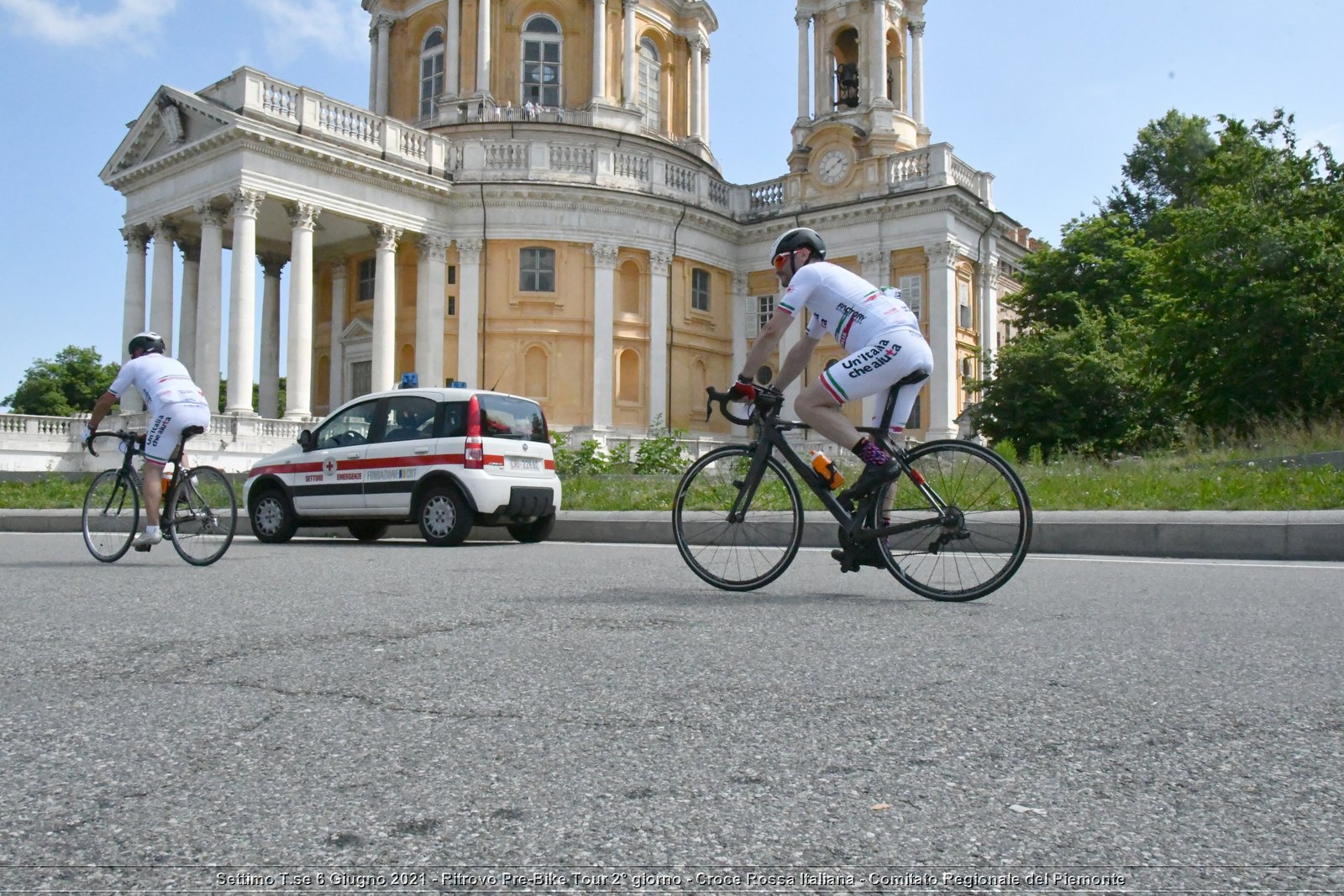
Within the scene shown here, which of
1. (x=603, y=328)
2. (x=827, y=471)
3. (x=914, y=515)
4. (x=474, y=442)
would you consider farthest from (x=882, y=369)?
(x=603, y=328)

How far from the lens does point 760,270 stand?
4509cm

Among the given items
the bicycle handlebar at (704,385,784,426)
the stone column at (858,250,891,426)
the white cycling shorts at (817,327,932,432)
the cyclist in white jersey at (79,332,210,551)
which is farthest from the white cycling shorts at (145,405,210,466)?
the stone column at (858,250,891,426)

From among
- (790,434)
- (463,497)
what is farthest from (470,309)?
(790,434)

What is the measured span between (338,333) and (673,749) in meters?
41.7

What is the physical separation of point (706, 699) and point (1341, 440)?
13368 millimetres

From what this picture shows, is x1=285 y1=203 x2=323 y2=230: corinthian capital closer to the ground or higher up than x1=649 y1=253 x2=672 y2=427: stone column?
higher up

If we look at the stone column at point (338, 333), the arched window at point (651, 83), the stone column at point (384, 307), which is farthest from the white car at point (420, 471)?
the arched window at point (651, 83)

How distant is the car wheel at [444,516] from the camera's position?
11.9m

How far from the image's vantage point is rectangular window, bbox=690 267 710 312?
144ft

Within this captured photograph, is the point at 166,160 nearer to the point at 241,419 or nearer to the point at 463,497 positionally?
the point at 241,419

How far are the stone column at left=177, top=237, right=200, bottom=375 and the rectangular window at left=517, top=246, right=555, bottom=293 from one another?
1122cm

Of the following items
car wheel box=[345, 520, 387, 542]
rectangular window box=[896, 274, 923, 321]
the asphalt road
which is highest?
rectangular window box=[896, 274, 923, 321]

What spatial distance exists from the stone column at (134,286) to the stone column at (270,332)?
17.9 feet

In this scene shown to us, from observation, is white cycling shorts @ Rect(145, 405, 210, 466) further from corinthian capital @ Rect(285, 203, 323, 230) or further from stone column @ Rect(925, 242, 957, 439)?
stone column @ Rect(925, 242, 957, 439)
